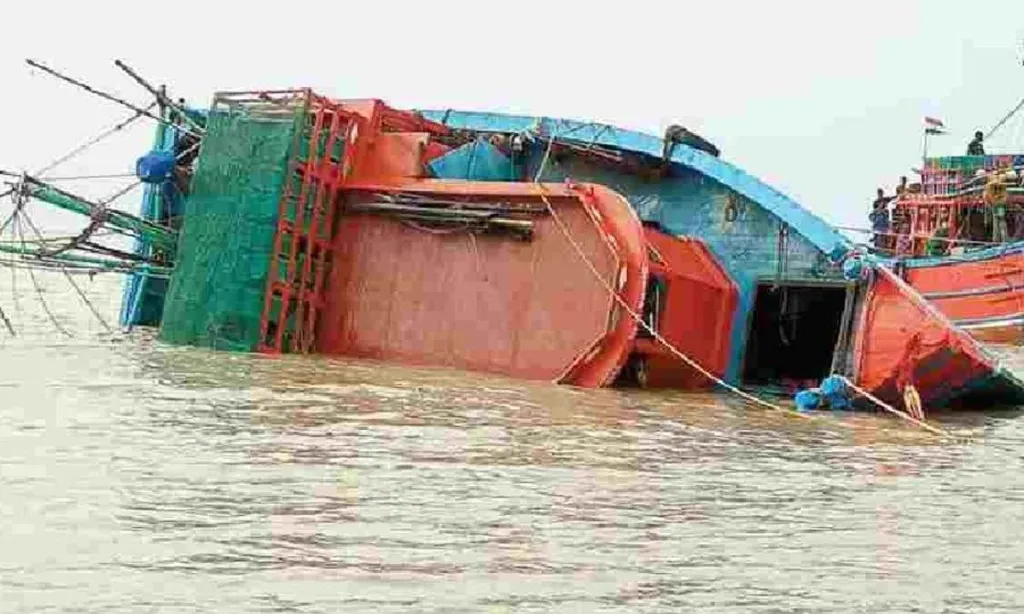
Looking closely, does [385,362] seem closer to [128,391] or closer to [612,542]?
[128,391]

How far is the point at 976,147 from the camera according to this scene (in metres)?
34.4

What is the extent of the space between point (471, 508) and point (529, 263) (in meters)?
6.90

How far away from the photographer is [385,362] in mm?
12883

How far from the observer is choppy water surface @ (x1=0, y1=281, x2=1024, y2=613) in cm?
405

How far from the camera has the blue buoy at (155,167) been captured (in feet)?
51.1

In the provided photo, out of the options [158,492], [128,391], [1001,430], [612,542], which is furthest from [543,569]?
[1001,430]

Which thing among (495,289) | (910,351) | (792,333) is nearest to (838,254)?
(910,351)

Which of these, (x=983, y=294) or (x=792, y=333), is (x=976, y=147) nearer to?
(x=983, y=294)

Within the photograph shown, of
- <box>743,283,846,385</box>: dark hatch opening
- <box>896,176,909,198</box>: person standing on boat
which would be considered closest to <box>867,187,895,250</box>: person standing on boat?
<box>896,176,909,198</box>: person standing on boat

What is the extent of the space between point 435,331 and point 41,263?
4.81 m

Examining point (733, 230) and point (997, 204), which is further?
point (997, 204)

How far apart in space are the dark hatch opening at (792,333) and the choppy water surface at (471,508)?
3776 millimetres

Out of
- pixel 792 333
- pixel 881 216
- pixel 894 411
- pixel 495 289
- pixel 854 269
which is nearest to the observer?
pixel 894 411

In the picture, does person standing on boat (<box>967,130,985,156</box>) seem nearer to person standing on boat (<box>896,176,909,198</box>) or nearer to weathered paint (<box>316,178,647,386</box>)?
person standing on boat (<box>896,176,909,198</box>)
